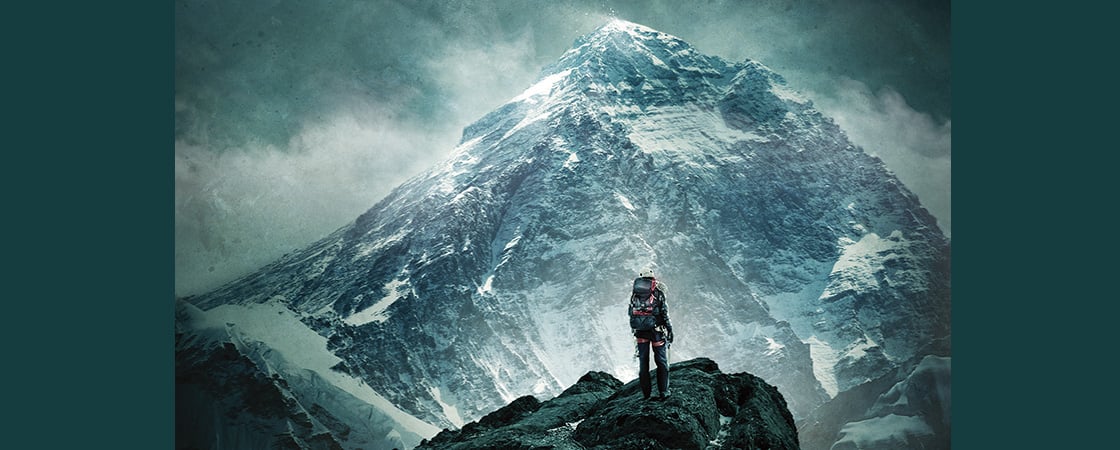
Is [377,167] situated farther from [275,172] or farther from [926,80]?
[926,80]

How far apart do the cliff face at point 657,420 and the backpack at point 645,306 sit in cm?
103

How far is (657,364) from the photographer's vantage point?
11.6 m

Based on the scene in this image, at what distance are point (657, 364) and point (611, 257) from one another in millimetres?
25670

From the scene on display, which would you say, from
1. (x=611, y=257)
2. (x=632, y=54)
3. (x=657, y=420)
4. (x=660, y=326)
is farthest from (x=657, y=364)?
(x=611, y=257)

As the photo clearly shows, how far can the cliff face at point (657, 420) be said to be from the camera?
34.5ft

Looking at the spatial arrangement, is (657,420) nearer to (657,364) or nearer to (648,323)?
(657,364)

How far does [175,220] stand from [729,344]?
23.0 metres

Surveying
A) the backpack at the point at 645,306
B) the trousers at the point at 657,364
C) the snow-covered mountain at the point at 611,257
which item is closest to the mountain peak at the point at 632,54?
the snow-covered mountain at the point at 611,257

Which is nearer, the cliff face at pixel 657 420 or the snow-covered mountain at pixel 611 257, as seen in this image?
the cliff face at pixel 657 420

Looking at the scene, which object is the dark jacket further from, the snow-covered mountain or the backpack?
the snow-covered mountain

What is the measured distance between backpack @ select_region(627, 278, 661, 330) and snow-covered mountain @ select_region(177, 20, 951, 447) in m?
14.9

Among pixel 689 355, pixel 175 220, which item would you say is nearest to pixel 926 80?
pixel 689 355

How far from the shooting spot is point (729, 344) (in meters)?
36.3

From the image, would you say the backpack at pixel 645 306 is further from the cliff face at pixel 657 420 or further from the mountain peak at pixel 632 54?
the mountain peak at pixel 632 54
